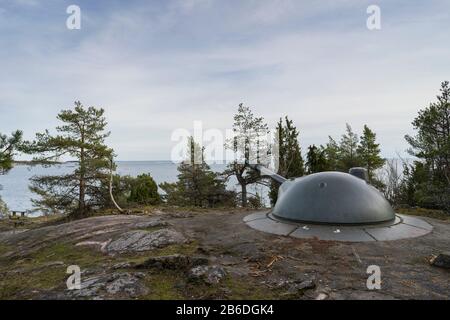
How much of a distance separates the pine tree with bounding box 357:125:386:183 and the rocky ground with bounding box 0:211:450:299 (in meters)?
22.8

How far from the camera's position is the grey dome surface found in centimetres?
612

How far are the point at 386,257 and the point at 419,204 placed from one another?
1501 cm

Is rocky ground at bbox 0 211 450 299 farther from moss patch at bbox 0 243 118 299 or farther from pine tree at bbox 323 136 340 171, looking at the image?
pine tree at bbox 323 136 340 171

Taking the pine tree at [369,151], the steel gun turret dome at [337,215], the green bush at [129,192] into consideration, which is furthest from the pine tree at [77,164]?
the pine tree at [369,151]

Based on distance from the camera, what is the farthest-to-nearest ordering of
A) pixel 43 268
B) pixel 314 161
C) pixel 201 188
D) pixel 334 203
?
1. pixel 314 161
2. pixel 201 188
3. pixel 334 203
4. pixel 43 268

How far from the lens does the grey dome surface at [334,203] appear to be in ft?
20.1

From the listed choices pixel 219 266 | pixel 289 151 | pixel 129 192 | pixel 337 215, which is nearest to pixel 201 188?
pixel 129 192

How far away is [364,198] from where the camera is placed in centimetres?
635

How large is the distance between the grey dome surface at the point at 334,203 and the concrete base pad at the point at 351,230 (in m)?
0.14

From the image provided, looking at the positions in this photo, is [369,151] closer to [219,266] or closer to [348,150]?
[348,150]

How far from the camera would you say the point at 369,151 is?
93.2 feet

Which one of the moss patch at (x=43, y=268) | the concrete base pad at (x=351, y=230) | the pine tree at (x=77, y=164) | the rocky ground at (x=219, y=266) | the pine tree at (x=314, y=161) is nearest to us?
the rocky ground at (x=219, y=266)

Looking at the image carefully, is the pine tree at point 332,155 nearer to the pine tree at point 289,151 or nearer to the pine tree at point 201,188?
the pine tree at point 289,151

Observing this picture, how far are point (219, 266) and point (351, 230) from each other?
3012 mm
